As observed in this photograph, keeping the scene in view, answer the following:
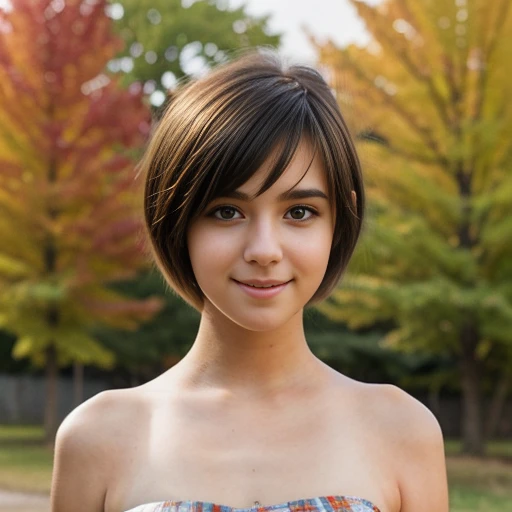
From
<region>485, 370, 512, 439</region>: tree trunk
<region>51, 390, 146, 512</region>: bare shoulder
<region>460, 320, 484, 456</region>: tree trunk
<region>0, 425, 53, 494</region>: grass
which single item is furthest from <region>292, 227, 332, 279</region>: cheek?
<region>485, 370, 512, 439</region>: tree trunk

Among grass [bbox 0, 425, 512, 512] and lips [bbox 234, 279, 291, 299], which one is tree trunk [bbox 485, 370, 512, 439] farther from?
lips [bbox 234, 279, 291, 299]

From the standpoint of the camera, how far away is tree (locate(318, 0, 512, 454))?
1427 cm

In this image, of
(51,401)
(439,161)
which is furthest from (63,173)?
(439,161)

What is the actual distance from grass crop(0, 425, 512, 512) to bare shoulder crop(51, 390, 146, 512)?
8.44 m

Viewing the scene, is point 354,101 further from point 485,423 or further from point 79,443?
point 485,423

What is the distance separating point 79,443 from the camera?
166 centimetres

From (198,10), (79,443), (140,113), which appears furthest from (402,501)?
(198,10)

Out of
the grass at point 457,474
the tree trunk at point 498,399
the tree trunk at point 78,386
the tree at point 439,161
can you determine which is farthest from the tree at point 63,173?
the tree trunk at point 498,399

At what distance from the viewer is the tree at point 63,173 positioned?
14906 mm

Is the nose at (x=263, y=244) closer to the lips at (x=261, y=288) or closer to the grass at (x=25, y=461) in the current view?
the lips at (x=261, y=288)

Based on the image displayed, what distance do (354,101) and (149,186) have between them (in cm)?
A: 50

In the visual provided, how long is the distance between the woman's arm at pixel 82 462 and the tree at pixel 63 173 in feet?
42.9

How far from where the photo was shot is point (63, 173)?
15484 millimetres

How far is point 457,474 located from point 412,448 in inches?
457
